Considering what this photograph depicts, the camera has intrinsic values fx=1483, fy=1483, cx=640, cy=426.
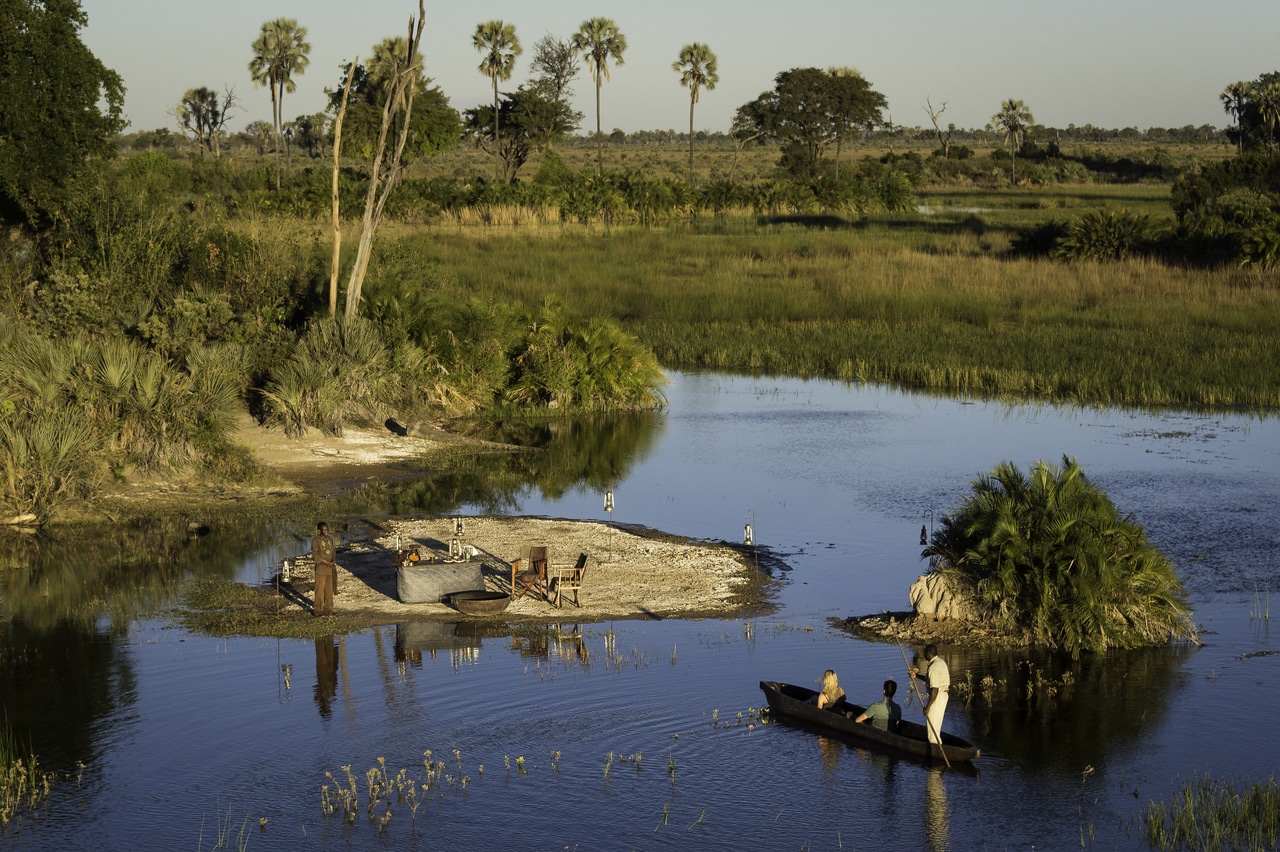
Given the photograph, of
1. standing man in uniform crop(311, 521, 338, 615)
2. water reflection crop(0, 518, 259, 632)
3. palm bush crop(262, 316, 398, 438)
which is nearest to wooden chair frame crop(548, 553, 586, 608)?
standing man in uniform crop(311, 521, 338, 615)

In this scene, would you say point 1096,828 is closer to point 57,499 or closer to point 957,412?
point 57,499

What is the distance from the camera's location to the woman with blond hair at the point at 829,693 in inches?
579

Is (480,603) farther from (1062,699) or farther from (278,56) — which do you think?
(278,56)

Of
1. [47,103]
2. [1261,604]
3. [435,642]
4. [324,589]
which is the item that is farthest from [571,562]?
[47,103]

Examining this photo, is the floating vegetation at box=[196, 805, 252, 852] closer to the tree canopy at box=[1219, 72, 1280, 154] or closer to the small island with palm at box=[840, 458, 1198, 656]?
the small island with palm at box=[840, 458, 1198, 656]

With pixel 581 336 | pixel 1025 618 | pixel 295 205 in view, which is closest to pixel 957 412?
pixel 581 336

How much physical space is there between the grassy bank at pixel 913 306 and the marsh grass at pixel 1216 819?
2500cm

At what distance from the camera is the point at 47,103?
35.8 metres

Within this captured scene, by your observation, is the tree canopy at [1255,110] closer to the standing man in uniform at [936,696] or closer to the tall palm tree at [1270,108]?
the tall palm tree at [1270,108]

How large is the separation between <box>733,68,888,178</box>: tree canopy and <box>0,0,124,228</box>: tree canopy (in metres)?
84.5

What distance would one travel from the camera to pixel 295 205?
70.1 metres

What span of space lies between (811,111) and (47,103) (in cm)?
8876

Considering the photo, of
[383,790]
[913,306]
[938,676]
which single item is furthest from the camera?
[913,306]

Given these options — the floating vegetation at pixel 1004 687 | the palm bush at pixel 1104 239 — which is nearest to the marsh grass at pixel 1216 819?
the floating vegetation at pixel 1004 687
